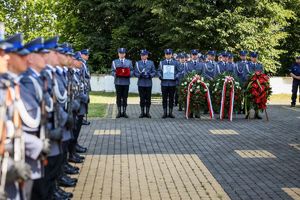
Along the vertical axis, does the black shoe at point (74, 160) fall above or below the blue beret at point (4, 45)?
below

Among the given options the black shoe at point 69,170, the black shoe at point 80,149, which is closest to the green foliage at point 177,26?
the black shoe at point 80,149

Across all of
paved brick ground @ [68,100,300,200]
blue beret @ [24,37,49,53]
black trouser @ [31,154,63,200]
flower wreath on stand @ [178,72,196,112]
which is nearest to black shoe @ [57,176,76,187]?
paved brick ground @ [68,100,300,200]

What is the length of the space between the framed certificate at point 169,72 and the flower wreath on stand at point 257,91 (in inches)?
98.9

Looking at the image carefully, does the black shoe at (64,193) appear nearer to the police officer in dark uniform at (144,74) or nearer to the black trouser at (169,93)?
the police officer in dark uniform at (144,74)

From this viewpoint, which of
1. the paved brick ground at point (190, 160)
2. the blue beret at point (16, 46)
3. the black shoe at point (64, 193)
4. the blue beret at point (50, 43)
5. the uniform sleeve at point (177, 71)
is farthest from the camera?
the uniform sleeve at point (177, 71)

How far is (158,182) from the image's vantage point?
854 centimetres

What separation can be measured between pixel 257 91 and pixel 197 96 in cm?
197

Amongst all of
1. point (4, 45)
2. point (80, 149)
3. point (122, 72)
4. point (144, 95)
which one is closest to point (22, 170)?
point (4, 45)

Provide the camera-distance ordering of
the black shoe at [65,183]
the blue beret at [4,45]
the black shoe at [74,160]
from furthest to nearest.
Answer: the black shoe at [74,160]
the black shoe at [65,183]
the blue beret at [4,45]

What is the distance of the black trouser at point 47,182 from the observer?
5.50m

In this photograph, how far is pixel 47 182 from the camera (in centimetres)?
592

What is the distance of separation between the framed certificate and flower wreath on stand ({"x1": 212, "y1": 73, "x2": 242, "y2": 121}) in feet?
4.70

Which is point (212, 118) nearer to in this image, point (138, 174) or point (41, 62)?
point (138, 174)

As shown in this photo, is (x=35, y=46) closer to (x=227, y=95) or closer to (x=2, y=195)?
(x=2, y=195)
